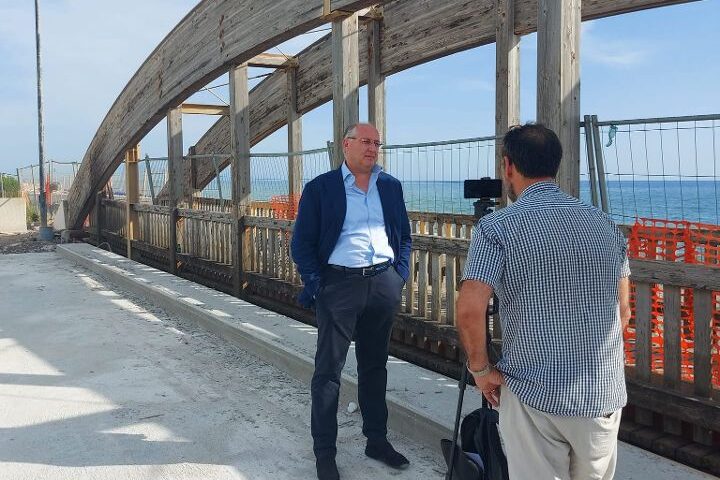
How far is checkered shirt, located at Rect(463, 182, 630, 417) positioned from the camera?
2.12 meters

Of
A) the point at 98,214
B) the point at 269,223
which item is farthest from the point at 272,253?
the point at 98,214

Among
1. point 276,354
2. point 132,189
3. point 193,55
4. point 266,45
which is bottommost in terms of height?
point 276,354

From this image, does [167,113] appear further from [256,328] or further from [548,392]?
[548,392]

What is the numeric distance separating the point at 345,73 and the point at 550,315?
4.66 m

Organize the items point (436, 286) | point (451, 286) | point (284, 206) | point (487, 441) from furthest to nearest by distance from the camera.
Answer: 1. point (284, 206)
2. point (436, 286)
3. point (451, 286)
4. point (487, 441)

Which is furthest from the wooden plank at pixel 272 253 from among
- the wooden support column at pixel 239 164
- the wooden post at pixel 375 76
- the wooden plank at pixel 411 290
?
the wooden post at pixel 375 76

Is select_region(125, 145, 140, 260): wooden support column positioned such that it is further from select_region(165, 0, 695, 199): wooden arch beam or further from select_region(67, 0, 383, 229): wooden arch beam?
select_region(165, 0, 695, 199): wooden arch beam

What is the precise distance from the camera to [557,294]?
2.13 metres

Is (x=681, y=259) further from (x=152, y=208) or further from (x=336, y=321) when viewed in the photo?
(x=152, y=208)

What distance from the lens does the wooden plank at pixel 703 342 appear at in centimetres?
350

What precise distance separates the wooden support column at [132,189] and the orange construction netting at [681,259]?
1064 cm

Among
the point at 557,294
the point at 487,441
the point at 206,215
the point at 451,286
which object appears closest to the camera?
the point at 557,294

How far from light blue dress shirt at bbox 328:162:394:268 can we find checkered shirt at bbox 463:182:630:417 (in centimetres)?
139

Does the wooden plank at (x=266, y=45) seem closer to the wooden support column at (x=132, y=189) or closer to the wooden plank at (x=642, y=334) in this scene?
the wooden support column at (x=132, y=189)
